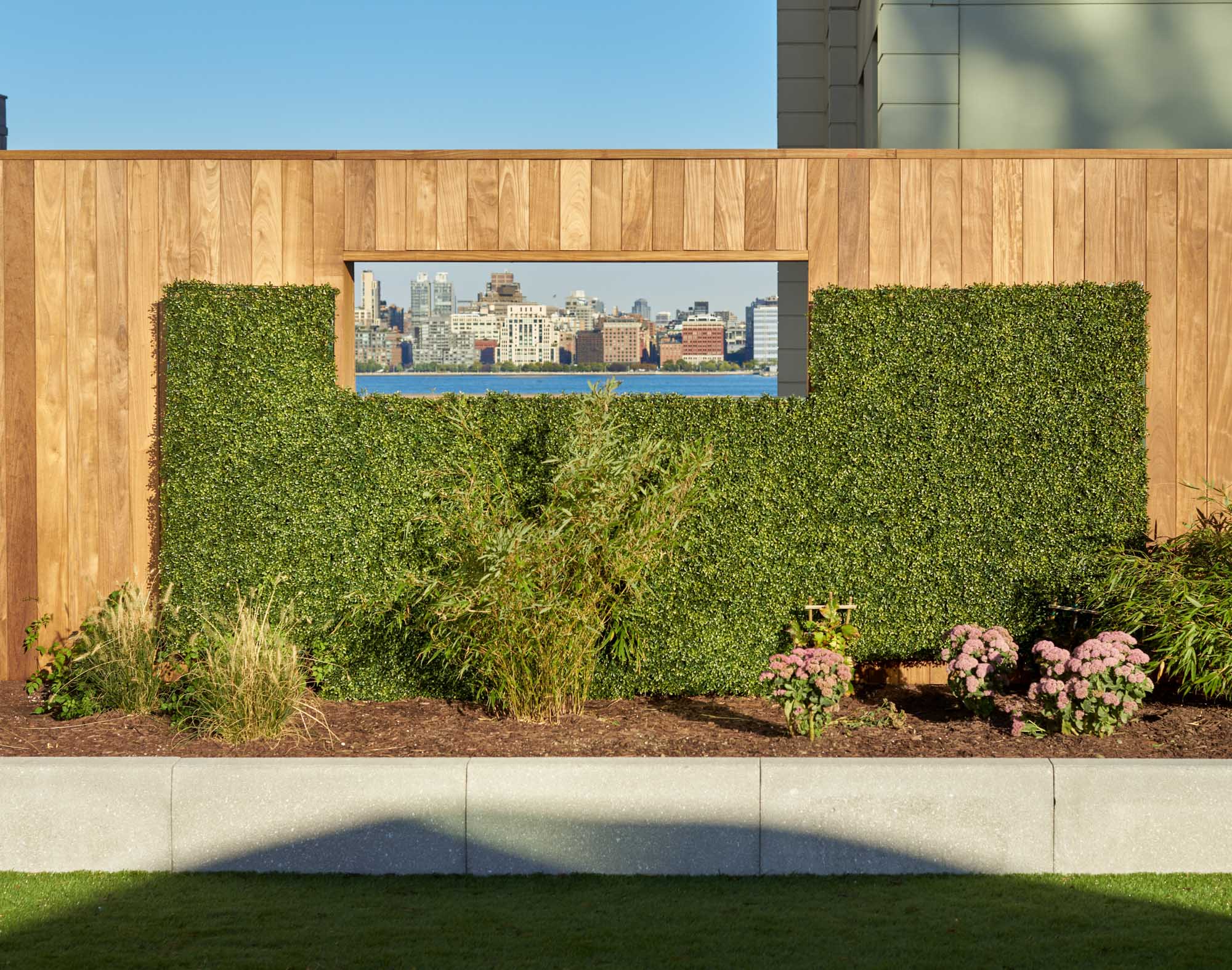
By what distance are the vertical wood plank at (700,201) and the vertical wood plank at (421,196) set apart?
4.53 ft

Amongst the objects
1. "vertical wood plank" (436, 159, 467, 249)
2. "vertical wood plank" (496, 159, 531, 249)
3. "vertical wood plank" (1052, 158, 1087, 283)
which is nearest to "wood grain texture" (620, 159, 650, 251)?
"vertical wood plank" (496, 159, 531, 249)

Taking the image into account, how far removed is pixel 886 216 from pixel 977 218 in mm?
490

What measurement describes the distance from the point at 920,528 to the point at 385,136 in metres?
23.1

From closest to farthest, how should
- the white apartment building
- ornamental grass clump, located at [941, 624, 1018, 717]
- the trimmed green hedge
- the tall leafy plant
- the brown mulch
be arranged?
the brown mulch < the tall leafy plant < ornamental grass clump, located at [941, 624, 1018, 717] < the trimmed green hedge < the white apartment building

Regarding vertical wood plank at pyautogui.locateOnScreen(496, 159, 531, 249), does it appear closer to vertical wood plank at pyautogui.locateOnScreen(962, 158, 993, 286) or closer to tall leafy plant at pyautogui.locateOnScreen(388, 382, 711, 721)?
tall leafy plant at pyautogui.locateOnScreen(388, 382, 711, 721)

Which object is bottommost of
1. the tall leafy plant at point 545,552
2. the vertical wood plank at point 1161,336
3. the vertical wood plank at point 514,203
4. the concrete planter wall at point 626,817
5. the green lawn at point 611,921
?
the green lawn at point 611,921

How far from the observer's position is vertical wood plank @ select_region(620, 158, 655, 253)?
5.96 meters

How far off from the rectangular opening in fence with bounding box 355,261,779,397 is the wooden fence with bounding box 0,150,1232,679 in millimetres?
402

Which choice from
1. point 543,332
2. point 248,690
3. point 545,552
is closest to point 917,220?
point 545,552

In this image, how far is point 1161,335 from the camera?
5.98 metres

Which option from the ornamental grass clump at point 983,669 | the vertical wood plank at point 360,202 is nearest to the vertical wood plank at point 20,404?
the vertical wood plank at point 360,202

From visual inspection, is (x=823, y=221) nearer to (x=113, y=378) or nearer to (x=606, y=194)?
(x=606, y=194)

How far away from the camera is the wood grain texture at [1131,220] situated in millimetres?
5953

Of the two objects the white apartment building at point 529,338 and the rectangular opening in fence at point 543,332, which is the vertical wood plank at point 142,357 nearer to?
the rectangular opening in fence at point 543,332
